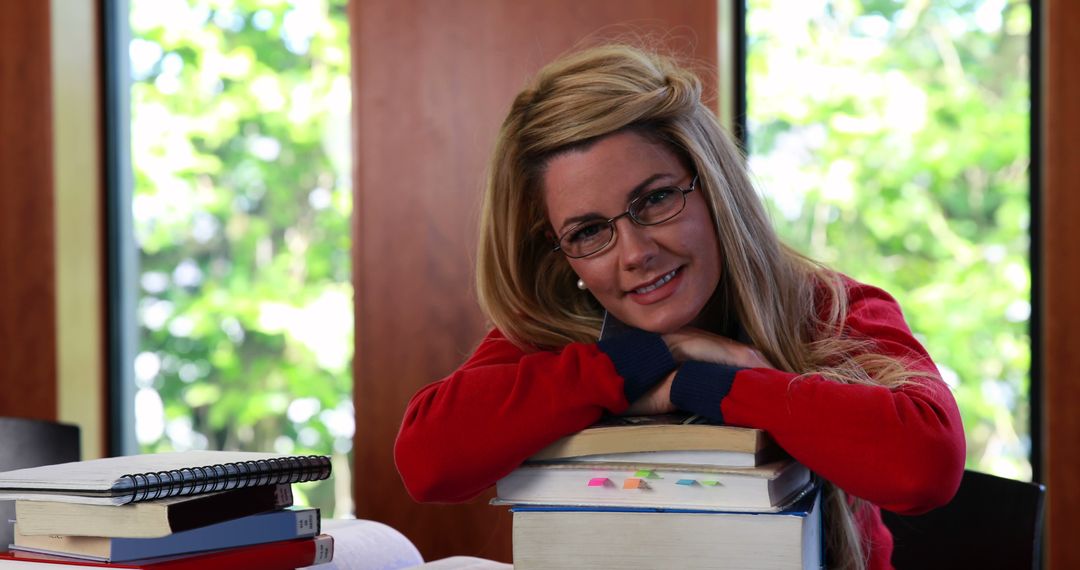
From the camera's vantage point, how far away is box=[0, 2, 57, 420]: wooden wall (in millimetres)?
3510

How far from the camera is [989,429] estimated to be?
297 cm

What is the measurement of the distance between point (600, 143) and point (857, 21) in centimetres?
198

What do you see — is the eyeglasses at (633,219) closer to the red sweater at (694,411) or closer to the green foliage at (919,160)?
the red sweater at (694,411)

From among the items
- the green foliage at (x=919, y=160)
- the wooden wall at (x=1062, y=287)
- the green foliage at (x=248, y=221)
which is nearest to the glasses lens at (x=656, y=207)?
the wooden wall at (x=1062, y=287)

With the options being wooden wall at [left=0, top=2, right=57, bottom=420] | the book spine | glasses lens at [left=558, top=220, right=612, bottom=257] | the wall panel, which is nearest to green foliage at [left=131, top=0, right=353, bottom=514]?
wooden wall at [left=0, top=2, right=57, bottom=420]

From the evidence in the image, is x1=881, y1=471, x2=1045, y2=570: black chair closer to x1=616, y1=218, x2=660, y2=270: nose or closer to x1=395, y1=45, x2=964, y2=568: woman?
x1=395, y1=45, x2=964, y2=568: woman

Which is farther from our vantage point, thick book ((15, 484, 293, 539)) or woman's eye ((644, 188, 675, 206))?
woman's eye ((644, 188, 675, 206))

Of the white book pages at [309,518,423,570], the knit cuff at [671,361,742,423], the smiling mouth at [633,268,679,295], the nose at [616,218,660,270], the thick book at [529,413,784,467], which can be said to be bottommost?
the white book pages at [309,518,423,570]

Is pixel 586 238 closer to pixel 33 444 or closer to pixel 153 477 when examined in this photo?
pixel 153 477

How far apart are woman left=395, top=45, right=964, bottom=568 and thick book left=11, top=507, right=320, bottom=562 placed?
7.2 inches

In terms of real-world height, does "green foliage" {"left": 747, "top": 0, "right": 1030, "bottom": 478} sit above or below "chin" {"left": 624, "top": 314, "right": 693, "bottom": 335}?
above

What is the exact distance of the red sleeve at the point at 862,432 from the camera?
115cm

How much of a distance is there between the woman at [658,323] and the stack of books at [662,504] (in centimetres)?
8

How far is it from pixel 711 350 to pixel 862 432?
0.24 m
